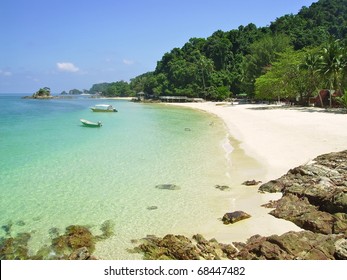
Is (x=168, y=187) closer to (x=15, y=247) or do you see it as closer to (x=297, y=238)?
(x=15, y=247)

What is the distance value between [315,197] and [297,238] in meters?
3.27

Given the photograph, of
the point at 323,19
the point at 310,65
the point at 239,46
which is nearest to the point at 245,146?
the point at 310,65

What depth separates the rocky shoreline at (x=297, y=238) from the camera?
780cm

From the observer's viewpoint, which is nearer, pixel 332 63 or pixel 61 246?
pixel 61 246

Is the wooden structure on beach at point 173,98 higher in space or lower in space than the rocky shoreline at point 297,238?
higher

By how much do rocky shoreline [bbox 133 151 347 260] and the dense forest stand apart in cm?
3390

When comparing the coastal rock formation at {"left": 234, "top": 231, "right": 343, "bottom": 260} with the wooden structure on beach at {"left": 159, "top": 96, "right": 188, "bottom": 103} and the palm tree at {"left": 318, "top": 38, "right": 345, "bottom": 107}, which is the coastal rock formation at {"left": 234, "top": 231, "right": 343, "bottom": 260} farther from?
the wooden structure on beach at {"left": 159, "top": 96, "right": 188, "bottom": 103}

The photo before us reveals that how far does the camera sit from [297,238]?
26.8ft

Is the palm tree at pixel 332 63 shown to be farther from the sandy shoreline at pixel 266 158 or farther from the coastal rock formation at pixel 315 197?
the coastal rock formation at pixel 315 197

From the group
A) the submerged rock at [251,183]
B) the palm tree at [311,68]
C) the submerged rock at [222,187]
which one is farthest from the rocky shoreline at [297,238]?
the palm tree at [311,68]

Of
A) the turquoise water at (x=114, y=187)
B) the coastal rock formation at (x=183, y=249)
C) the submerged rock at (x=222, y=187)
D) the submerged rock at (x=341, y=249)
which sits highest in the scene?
the submerged rock at (x=341, y=249)

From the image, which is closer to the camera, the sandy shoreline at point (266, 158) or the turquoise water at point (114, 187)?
the sandy shoreline at point (266, 158)

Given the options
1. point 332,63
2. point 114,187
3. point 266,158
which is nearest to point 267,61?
point 332,63

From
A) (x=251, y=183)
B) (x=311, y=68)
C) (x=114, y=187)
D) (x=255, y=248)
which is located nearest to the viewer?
(x=255, y=248)
